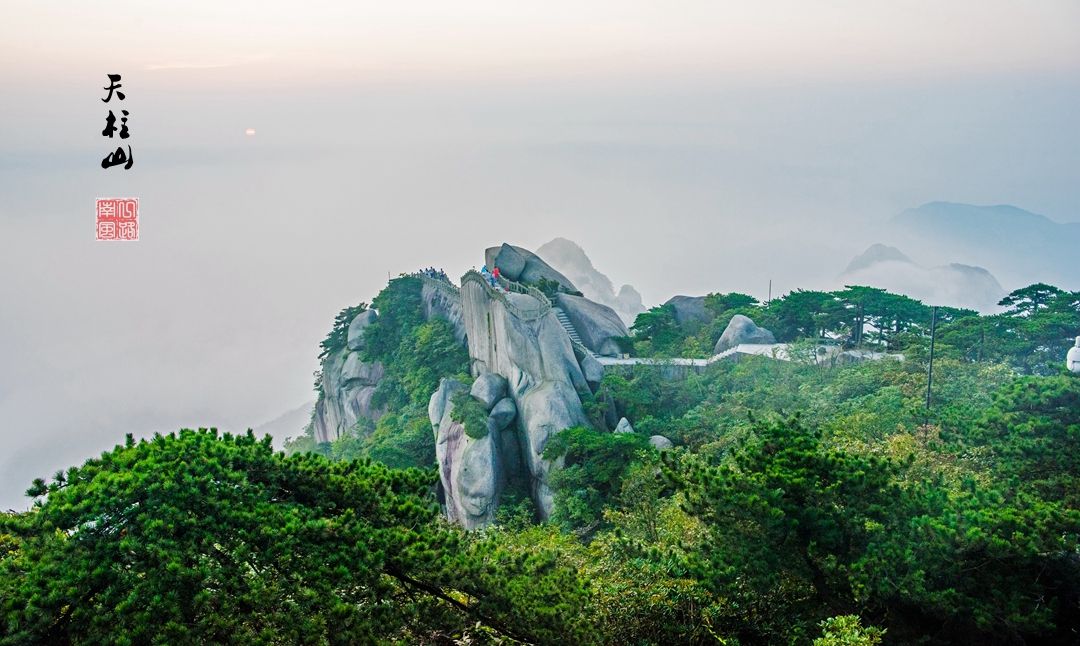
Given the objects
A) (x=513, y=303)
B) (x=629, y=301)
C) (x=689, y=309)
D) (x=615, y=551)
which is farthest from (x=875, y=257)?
(x=615, y=551)

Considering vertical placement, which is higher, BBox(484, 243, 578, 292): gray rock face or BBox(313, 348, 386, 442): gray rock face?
BBox(484, 243, 578, 292): gray rock face

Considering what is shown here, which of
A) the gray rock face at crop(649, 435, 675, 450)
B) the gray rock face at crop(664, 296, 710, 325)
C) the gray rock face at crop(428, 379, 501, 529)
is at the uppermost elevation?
the gray rock face at crop(664, 296, 710, 325)

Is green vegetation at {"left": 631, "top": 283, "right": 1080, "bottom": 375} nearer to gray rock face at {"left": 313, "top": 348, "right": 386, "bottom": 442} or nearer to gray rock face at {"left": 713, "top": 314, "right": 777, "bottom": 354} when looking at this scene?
gray rock face at {"left": 713, "top": 314, "right": 777, "bottom": 354}

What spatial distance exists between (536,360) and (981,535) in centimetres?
1273

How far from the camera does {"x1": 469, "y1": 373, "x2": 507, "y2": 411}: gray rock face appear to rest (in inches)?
827

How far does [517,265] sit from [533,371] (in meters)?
7.50

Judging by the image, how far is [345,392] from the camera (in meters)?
29.8

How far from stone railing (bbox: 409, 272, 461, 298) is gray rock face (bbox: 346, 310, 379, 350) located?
183cm

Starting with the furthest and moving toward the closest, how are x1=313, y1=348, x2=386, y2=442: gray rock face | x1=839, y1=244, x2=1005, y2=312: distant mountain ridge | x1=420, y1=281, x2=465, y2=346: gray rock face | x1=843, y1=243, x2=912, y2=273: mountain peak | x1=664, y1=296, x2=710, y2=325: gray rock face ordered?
x1=843, y1=243, x2=912, y2=273: mountain peak → x1=839, y1=244, x2=1005, y2=312: distant mountain ridge → x1=313, y1=348, x2=386, y2=442: gray rock face → x1=664, y1=296, x2=710, y2=325: gray rock face → x1=420, y1=281, x2=465, y2=346: gray rock face

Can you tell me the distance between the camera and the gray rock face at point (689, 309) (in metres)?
27.5

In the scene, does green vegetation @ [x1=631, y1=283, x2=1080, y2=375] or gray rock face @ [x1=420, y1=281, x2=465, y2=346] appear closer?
green vegetation @ [x1=631, y1=283, x2=1080, y2=375]

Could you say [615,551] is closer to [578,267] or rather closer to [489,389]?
[489,389]

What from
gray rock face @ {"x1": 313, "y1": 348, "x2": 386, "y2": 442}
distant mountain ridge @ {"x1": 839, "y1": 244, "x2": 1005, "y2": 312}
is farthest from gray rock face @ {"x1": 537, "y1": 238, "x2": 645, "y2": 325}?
gray rock face @ {"x1": 313, "y1": 348, "x2": 386, "y2": 442}

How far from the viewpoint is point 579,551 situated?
1298cm
